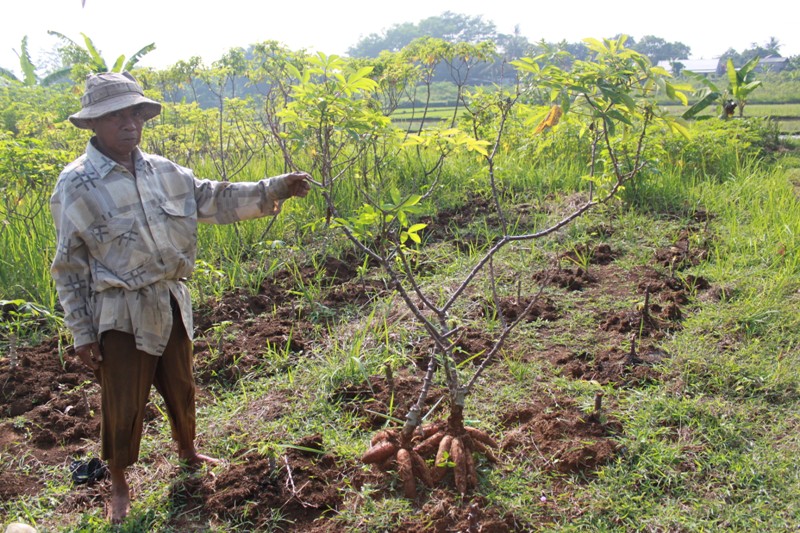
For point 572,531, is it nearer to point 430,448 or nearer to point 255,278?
point 430,448

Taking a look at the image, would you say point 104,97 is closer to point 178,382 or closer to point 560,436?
point 178,382

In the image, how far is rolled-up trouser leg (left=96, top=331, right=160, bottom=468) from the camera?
7.50 feet

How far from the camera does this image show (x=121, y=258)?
2238mm

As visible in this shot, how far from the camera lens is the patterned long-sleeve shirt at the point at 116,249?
7.18 feet

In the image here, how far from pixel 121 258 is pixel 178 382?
57 centimetres

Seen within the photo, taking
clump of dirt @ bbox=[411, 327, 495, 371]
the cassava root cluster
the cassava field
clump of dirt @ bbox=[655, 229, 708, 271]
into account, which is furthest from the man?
clump of dirt @ bbox=[655, 229, 708, 271]

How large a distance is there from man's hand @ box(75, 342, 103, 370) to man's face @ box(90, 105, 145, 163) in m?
0.68

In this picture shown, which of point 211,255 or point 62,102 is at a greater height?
point 62,102

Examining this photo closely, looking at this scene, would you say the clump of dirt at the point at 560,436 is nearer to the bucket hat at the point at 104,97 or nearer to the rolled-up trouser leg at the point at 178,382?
the rolled-up trouser leg at the point at 178,382

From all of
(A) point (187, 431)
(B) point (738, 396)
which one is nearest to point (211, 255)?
(A) point (187, 431)

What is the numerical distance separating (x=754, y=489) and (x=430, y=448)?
4.02ft

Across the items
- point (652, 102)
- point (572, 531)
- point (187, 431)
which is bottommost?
point (572, 531)

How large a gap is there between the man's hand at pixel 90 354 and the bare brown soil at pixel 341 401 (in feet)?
2.06

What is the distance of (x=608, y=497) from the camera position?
2359mm
